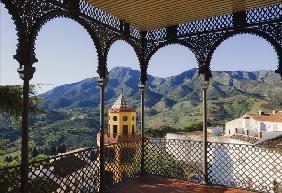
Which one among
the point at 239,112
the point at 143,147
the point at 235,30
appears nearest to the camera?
the point at 235,30

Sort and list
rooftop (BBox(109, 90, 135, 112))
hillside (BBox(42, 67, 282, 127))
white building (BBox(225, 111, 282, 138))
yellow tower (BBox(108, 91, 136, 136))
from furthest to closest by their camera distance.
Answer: hillside (BBox(42, 67, 282, 127)) < white building (BBox(225, 111, 282, 138)) < yellow tower (BBox(108, 91, 136, 136)) < rooftop (BBox(109, 90, 135, 112))

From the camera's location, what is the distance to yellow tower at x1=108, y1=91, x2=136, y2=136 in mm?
26188

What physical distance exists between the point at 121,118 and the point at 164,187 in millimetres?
19841

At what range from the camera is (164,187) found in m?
6.55

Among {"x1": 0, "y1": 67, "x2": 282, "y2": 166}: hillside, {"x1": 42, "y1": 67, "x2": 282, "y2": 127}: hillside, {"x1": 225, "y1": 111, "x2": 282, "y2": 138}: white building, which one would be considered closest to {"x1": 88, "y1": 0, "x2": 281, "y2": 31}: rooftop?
{"x1": 0, "y1": 67, "x2": 282, "y2": 166}: hillside

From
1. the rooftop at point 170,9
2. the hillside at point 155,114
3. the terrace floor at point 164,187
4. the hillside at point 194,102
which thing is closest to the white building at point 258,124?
the hillside at point 155,114

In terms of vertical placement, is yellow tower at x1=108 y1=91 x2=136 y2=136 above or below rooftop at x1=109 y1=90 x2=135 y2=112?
below

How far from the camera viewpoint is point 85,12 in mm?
5590

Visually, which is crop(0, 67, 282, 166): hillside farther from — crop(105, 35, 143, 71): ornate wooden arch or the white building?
the white building

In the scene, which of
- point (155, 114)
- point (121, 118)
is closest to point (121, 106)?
point (121, 118)

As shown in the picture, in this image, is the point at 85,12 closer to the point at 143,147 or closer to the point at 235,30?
the point at 235,30

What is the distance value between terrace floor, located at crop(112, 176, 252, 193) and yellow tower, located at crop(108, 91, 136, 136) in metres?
19.1

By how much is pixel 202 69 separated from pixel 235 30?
3.57 feet

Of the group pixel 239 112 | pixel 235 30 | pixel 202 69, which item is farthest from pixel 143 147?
pixel 239 112
